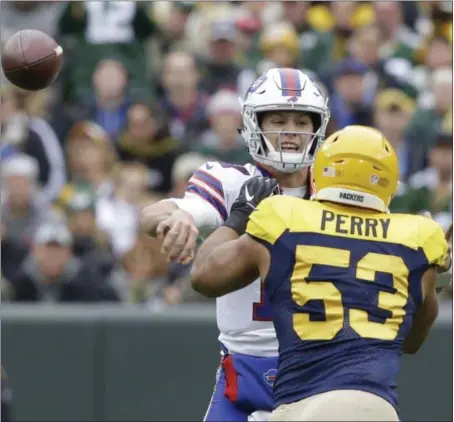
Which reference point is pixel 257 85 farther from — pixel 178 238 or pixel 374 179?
pixel 374 179

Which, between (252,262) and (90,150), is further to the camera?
(90,150)

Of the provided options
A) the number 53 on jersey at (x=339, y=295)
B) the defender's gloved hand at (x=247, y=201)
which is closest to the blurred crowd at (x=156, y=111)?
the defender's gloved hand at (x=247, y=201)

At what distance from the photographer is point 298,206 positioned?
4.02m

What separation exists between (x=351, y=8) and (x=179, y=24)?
166 centimetres

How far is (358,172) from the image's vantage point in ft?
13.4

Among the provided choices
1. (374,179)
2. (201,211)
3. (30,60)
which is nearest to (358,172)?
(374,179)

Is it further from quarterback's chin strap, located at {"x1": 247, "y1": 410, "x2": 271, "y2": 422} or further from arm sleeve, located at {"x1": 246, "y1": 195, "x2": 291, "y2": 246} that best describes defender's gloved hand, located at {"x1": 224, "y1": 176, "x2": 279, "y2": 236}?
quarterback's chin strap, located at {"x1": 247, "y1": 410, "x2": 271, "y2": 422}

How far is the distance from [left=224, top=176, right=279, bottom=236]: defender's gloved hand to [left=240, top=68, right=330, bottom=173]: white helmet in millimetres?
512

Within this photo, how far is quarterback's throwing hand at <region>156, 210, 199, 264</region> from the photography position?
4289mm

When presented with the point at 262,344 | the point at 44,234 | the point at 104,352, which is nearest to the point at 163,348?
the point at 104,352

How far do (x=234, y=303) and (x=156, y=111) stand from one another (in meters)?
5.78

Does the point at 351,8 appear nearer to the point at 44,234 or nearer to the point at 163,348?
the point at 44,234

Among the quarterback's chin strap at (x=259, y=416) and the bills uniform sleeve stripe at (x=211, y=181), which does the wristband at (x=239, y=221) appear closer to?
the bills uniform sleeve stripe at (x=211, y=181)

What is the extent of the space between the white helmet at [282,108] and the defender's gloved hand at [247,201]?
512 millimetres
